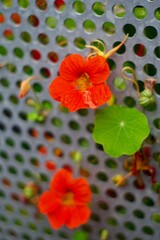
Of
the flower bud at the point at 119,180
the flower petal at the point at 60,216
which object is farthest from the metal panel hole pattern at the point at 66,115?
the flower petal at the point at 60,216

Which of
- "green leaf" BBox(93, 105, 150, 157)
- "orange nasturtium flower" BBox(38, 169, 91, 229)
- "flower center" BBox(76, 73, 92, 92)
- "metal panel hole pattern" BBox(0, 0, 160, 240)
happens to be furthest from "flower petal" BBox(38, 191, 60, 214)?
"flower center" BBox(76, 73, 92, 92)

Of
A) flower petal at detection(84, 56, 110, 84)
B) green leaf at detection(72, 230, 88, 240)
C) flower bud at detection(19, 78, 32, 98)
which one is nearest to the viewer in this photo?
flower petal at detection(84, 56, 110, 84)

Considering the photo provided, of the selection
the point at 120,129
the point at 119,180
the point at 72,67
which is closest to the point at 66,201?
the point at 119,180

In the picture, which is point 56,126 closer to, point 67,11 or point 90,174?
point 90,174

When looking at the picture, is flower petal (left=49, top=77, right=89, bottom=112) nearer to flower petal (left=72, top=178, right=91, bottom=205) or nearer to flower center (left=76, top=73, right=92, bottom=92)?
flower center (left=76, top=73, right=92, bottom=92)

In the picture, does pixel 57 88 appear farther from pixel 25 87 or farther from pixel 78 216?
pixel 78 216

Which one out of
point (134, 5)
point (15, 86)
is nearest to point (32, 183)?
point (15, 86)
